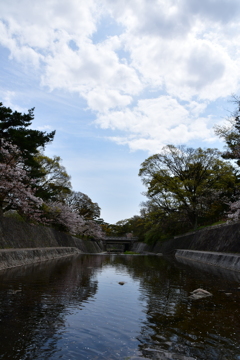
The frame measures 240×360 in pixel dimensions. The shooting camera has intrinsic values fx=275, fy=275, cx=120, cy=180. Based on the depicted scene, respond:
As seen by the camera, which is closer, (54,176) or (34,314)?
(34,314)

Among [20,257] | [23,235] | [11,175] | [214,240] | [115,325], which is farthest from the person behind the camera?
[214,240]

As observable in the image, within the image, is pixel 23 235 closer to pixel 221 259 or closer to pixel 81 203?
pixel 221 259

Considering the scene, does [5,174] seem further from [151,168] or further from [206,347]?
[151,168]

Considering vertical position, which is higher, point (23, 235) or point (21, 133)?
point (21, 133)

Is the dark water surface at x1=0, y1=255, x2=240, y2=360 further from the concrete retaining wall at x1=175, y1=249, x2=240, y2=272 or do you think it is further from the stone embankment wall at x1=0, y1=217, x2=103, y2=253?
the stone embankment wall at x1=0, y1=217, x2=103, y2=253

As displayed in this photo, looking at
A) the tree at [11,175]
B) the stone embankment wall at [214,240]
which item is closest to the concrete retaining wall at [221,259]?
the stone embankment wall at [214,240]

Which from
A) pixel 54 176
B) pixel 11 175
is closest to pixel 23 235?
pixel 11 175

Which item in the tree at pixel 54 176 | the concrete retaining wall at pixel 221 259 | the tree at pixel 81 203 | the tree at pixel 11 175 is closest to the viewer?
the concrete retaining wall at pixel 221 259

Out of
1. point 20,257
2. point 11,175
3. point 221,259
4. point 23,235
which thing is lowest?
point 20,257

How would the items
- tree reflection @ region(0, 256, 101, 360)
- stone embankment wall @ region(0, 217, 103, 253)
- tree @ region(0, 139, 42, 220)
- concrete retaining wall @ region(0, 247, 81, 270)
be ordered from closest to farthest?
tree reflection @ region(0, 256, 101, 360) → concrete retaining wall @ region(0, 247, 81, 270) → tree @ region(0, 139, 42, 220) → stone embankment wall @ region(0, 217, 103, 253)

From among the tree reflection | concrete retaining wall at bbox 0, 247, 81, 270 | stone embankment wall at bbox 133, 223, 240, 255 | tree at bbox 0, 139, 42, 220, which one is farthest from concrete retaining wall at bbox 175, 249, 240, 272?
tree at bbox 0, 139, 42, 220

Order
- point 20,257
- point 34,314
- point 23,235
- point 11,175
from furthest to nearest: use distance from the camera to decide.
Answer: point 23,235, point 11,175, point 20,257, point 34,314

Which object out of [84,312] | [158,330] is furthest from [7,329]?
[158,330]

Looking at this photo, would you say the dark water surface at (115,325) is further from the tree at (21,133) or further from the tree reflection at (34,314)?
the tree at (21,133)
